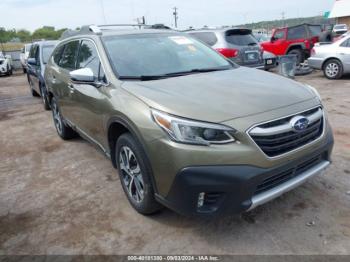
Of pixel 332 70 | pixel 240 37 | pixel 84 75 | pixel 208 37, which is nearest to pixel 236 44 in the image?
pixel 240 37

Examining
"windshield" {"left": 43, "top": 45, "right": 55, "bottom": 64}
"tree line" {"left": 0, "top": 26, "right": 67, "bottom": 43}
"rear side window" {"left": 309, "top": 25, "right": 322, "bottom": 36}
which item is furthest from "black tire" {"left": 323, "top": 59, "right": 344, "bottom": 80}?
"tree line" {"left": 0, "top": 26, "right": 67, "bottom": 43}

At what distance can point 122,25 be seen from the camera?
4.51 m

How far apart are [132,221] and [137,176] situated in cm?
45

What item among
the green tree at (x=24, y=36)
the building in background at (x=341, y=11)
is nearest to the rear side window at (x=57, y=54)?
the building in background at (x=341, y=11)

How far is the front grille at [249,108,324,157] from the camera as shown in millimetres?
2396

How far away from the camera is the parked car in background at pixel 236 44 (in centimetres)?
923

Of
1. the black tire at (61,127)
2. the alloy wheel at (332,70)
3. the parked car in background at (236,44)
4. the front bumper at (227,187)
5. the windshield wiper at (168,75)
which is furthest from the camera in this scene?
the alloy wheel at (332,70)

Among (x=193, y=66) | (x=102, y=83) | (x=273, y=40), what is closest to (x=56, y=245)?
(x=102, y=83)

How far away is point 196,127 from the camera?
239cm

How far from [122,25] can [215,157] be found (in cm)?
293

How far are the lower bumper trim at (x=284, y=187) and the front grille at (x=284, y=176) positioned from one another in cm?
3

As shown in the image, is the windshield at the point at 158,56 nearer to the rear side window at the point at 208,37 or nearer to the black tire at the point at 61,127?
the black tire at the point at 61,127

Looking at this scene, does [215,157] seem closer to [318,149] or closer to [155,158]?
[155,158]

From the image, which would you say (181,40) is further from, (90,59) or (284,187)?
(284,187)
